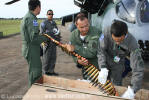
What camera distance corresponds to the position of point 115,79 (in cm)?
333

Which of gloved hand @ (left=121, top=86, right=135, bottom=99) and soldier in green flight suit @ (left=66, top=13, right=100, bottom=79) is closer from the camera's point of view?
gloved hand @ (left=121, top=86, right=135, bottom=99)

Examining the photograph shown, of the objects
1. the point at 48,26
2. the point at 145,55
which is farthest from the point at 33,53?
the point at 145,55

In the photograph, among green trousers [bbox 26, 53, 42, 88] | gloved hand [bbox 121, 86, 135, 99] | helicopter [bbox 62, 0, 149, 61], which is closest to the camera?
gloved hand [bbox 121, 86, 135, 99]

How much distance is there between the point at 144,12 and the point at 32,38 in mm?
4230

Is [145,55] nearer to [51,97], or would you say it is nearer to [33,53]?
[33,53]

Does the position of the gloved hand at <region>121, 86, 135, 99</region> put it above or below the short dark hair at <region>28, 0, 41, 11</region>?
below

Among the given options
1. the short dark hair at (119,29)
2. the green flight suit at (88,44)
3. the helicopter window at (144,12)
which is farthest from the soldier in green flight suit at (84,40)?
the helicopter window at (144,12)

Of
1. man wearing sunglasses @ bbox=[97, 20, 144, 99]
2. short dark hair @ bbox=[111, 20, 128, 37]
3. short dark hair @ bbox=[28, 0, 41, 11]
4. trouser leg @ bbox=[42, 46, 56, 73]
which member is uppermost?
short dark hair @ bbox=[28, 0, 41, 11]

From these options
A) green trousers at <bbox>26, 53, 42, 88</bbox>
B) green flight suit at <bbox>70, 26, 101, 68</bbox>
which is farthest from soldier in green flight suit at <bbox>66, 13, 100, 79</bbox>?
green trousers at <bbox>26, 53, 42, 88</bbox>

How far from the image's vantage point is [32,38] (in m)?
3.43

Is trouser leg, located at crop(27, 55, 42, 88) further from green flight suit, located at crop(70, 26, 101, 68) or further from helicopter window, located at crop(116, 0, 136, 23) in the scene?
helicopter window, located at crop(116, 0, 136, 23)

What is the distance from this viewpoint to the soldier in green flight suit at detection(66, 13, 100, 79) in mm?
3016

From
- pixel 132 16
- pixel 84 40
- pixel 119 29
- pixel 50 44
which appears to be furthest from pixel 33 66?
pixel 132 16

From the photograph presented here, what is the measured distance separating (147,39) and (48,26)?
312 cm
